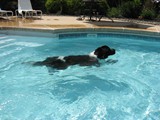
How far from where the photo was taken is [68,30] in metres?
10.5

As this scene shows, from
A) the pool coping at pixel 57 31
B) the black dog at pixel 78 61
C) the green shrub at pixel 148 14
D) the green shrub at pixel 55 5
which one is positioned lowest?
the black dog at pixel 78 61

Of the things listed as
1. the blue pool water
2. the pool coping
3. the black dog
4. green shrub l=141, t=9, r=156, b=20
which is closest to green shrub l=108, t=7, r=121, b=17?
green shrub l=141, t=9, r=156, b=20

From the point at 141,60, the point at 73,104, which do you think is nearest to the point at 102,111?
the point at 73,104

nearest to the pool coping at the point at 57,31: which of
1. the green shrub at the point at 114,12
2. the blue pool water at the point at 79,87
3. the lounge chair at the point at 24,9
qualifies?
the blue pool water at the point at 79,87

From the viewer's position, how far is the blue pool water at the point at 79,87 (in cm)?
498

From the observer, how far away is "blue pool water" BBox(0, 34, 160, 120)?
4.98 metres

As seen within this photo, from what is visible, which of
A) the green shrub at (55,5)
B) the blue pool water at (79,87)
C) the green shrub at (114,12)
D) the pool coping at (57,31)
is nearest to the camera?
the blue pool water at (79,87)

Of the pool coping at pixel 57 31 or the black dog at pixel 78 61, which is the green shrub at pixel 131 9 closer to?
the pool coping at pixel 57 31

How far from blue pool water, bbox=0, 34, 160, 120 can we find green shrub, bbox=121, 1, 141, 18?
13.9ft

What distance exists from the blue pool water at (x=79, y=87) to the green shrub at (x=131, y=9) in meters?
4.24

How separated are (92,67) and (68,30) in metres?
3.75

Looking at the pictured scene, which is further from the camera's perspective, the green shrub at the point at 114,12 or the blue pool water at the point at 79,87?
the green shrub at the point at 114,12

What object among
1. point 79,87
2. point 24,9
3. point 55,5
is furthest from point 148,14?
point 79,87

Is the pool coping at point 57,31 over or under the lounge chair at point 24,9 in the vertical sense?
under
